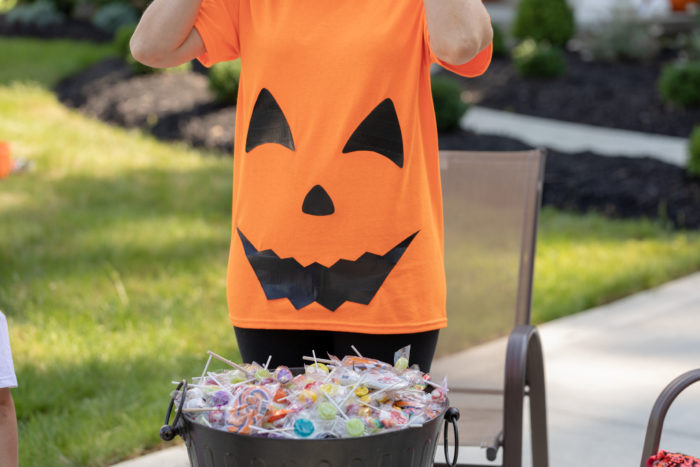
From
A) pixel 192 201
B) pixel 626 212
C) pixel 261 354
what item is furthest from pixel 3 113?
pixel 261 354

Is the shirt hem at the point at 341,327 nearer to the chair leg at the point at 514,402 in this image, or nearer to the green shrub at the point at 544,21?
the chair leg at the point at 514,402

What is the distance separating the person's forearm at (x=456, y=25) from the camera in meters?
1.83

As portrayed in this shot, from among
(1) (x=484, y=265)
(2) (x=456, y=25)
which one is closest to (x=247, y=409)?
(2) (x=456, y=25)

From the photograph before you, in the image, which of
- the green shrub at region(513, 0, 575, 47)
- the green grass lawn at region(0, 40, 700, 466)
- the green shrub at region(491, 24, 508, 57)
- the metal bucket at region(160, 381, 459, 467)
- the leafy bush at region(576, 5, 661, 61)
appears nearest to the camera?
the metal bucket at region(160, 381, 459, 467)

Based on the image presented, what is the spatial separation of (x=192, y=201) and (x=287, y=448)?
216 inches

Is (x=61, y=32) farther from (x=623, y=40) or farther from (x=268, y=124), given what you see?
(x=268, y=124)

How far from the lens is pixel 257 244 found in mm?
2029

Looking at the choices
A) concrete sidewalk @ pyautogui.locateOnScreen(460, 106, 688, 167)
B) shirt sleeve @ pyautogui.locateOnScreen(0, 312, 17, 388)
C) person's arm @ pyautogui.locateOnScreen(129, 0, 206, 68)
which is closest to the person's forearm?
person's arm @ pyautogui.locateOnScreen(129, 0, 206, 68)

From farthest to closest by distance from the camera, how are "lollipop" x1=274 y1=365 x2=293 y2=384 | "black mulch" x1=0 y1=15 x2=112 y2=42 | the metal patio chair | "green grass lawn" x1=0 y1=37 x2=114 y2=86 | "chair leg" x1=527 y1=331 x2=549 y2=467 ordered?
"black mulch" x1=0 y1=15 x2=112 y2=42 → "green grass lawn" x1=0 y1=37 x2=114 y2=86 → the metal patio chair → "chair leg" x1=527 y1=331 x2=549 y2=467 → "lollipop" x1=274 y1=365 x2=293 y2=384

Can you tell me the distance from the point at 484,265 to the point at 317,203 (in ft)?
5.36

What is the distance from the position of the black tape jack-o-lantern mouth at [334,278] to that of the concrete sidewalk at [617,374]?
145 cm

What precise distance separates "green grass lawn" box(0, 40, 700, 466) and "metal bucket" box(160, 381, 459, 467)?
181cm

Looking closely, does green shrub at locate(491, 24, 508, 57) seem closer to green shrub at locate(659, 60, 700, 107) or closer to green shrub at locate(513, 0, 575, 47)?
green shrub at locate(513, 0, 575, 47)

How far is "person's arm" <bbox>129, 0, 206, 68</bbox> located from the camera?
1972 mm
